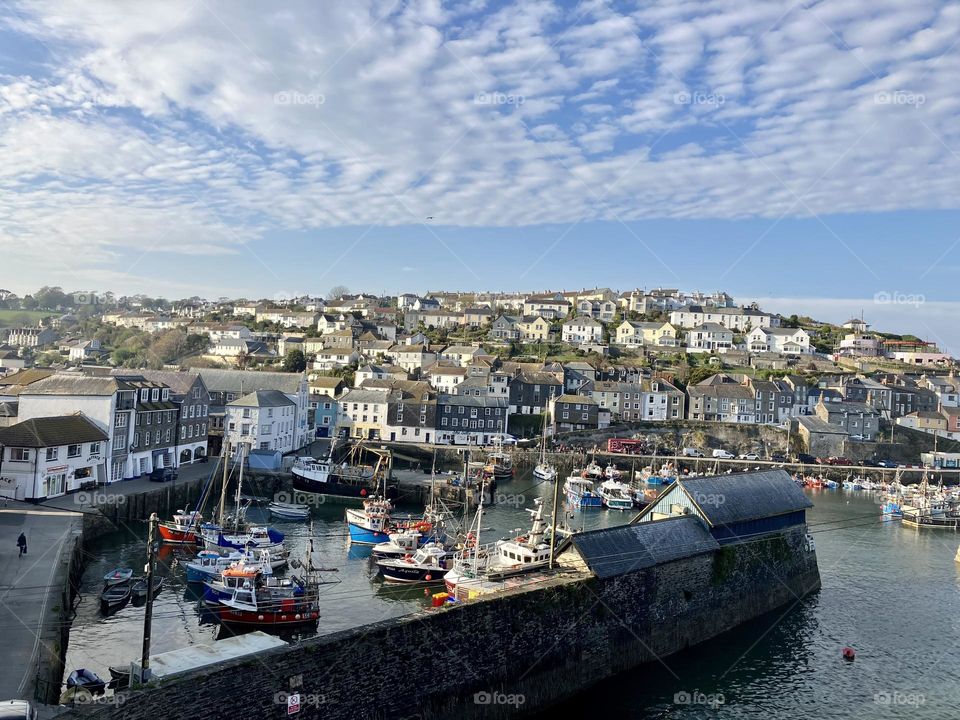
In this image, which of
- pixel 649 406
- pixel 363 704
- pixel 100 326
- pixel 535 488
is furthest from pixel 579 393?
pixel 100 326

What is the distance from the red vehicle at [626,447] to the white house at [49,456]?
1583 inches

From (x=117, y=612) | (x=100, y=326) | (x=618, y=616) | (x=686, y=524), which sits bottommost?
(x=117, y=612)

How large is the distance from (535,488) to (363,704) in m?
35.9

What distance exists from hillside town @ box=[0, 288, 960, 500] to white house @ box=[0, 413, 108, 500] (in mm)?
84

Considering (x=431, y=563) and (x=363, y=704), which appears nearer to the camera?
(x=363, y=704)

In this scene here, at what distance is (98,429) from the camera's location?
1348 inches

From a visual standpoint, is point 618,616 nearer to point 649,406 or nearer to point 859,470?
point 859,470

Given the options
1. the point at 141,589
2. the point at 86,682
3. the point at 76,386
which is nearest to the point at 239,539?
the point at 141,589

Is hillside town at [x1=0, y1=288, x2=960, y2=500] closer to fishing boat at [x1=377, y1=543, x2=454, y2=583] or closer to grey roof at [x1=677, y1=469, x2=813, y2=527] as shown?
fishing boat at [x1=377, y1=543, x2=454, y2=583]

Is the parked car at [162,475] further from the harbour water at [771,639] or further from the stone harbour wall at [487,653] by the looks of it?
the stone harbour wall at [487,653]

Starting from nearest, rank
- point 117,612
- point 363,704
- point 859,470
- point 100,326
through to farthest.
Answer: point 363,704 → point 117,612 → point 859,470 → point 100,326

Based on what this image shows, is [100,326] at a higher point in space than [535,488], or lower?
higher

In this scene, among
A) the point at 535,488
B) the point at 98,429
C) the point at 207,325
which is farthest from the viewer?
the point at 207,325

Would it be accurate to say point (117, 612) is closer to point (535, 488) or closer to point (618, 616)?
point (618, 616)
